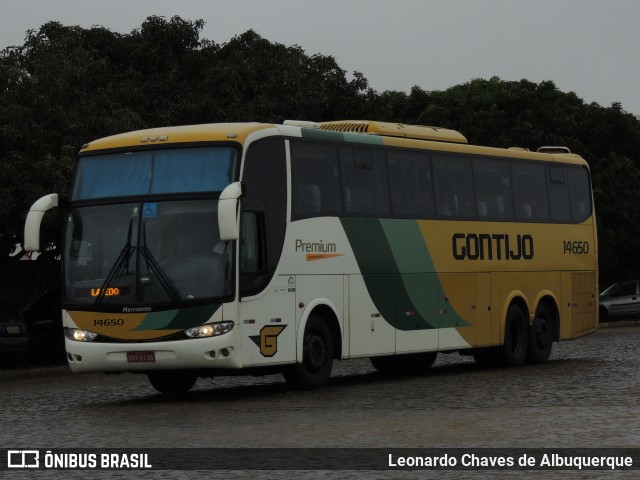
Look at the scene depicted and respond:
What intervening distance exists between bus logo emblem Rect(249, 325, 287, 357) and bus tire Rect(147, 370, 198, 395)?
5.78 ft

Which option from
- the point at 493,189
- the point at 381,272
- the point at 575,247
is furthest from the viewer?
the point at 575,247

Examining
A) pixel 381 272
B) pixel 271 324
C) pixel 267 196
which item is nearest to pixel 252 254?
pixel 267 196

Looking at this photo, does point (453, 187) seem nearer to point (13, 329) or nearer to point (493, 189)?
point (493, 189)

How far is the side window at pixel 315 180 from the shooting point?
20422 mm

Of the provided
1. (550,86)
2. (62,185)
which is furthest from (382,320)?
(550,86)

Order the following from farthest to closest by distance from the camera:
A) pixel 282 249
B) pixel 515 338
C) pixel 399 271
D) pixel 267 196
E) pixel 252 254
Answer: pixel 515 338 < pixel 399 271 < pixel 282 249 < pixel 267 196 < pixel 252 254

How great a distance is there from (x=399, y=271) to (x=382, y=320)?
38.6 inches

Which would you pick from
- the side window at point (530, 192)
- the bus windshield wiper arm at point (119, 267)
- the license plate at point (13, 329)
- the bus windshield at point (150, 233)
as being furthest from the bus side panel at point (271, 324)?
the license plate at point (13, 329)

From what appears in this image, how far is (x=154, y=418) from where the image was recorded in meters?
16.9

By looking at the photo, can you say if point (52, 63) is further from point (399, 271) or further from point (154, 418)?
point (154, 418)

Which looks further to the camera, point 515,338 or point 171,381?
point 515,338

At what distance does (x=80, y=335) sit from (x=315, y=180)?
12.9 ft

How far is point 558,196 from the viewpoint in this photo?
1093 inches

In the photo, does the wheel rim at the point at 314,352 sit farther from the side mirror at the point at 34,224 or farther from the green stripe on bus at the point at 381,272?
the side mirror at the point at 34,224
